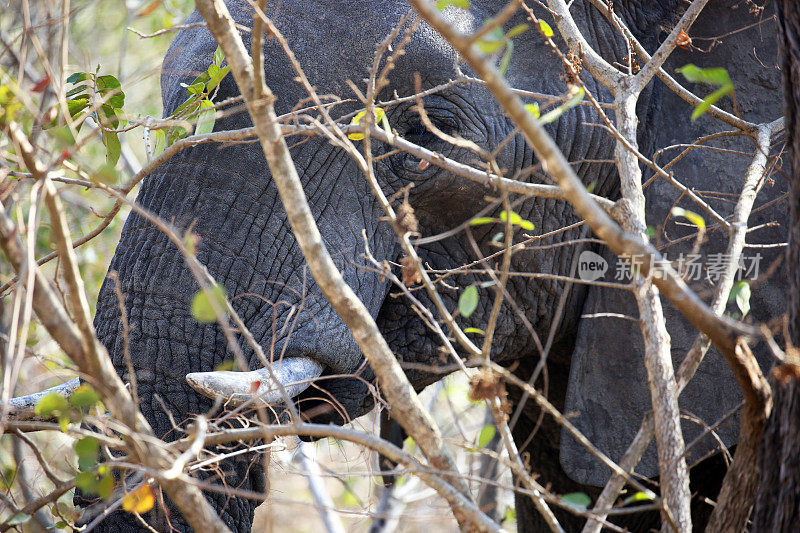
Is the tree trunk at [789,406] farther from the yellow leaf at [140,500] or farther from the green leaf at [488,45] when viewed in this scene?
the yellow leaf at [140,500]

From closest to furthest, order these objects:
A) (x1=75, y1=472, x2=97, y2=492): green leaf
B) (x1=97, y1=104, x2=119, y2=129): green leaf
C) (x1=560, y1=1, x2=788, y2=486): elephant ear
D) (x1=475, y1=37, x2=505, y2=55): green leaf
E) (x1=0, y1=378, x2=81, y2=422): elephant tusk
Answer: (x1=475, y1=37, x2=505, y2=55): green leaf < (x1=75, y1=472, x2=97, y2=492): green leaf < (x1=0, y1=378, x2=81, y2=422): elephant tusk < (x1=97, y1=104, x2=119, y2=129): green leaf < (x1=560, y1=1, x2=788, y2=486): elephant ear

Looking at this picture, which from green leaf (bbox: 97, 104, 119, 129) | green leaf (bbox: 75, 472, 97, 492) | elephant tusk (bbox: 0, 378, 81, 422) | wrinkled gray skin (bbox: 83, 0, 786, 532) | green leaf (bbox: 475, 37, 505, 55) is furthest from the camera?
wrinkled gray skin (bbox: 83, 0, 786, 532)

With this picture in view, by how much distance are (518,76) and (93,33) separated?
3.25m

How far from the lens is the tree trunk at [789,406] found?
2.79 ft

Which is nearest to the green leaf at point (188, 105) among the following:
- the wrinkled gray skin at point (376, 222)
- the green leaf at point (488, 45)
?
the wrinkled gray skin at point (376, 222)

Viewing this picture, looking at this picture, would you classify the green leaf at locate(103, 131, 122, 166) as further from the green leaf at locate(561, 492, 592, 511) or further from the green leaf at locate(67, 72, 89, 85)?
the green leaf at locate(561, 492, 592, 511)

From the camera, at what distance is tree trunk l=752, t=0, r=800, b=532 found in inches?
33.5

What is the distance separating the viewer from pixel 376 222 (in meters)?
1.69

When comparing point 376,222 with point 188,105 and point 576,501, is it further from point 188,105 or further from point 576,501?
point 576,501

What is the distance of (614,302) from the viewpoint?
1838mm

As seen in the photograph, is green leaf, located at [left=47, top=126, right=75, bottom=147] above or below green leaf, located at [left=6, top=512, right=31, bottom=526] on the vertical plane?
above

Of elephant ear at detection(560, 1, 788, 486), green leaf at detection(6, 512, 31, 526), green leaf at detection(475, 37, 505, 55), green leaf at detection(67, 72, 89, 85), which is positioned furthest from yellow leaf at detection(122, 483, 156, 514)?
elephant ear at detection(560, 1, 788, 486)

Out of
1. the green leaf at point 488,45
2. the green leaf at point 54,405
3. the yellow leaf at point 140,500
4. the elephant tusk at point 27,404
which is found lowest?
the yellow leaf at point 140,500

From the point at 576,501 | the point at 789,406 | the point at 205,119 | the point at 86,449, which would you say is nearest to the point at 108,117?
the point at 205,119
